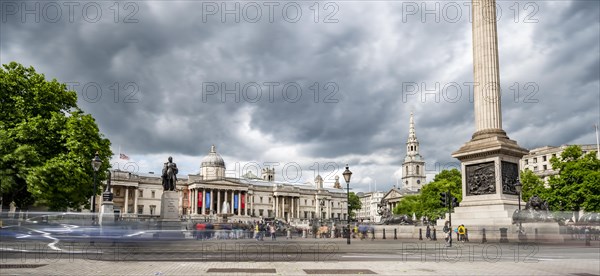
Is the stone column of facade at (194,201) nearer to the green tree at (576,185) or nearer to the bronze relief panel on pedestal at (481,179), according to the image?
the green tree at (576,185)

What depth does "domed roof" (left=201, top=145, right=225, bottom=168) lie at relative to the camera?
506ft

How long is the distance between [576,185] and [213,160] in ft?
368

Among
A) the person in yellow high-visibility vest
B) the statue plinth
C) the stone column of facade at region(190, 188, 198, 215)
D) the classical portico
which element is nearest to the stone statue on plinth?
the statue plinth

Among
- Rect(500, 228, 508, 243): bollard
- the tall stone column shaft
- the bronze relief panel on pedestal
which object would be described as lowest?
Rect(500, 228, 508, 243): bollard

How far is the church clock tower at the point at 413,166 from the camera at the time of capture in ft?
587

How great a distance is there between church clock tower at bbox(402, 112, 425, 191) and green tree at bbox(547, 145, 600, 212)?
11384 cm

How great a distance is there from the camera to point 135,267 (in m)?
15.0

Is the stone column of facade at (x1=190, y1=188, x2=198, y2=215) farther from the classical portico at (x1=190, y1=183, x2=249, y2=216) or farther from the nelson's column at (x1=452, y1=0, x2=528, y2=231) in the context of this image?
the nelson's column at (x1=452, y1=0, x2=528, y2=231)

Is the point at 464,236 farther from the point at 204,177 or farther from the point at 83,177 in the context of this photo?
the point at 204,177

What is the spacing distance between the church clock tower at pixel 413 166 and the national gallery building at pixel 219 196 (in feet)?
96.2

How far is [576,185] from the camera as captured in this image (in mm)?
60688

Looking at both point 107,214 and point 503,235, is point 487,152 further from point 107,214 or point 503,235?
point 107,214

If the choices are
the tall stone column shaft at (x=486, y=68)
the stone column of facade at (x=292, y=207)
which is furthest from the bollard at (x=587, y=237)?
the stone column of facade at (x=292, y=207)

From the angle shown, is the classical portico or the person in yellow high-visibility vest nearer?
the person in yellow high-visibility vest
